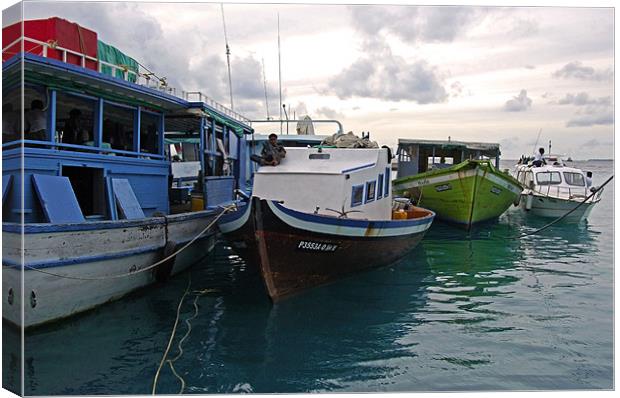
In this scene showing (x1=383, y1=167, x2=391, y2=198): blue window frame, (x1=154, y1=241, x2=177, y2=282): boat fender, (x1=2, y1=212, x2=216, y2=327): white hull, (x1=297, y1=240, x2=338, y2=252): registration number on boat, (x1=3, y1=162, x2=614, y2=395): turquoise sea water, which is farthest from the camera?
(x1=383, y1=167, x2=391, y2=198): blue window frame

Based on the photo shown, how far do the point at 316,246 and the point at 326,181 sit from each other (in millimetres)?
1438

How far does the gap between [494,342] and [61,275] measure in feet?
20.5

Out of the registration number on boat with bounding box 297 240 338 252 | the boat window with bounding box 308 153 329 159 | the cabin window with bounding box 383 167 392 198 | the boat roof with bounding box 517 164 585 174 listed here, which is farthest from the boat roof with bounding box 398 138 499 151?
the registration number on boat with bounding box 297 240 338 252

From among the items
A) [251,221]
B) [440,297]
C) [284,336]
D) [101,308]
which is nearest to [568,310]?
[440,297]

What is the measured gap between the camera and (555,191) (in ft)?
78.6

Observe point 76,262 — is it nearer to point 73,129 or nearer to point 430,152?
point 73,129

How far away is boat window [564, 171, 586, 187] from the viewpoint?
24.8 metres

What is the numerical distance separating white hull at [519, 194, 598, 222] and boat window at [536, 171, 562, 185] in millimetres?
1628

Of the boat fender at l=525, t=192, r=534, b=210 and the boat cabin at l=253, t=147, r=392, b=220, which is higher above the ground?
the boat cabin at l=253, t=147, r=392, b=220

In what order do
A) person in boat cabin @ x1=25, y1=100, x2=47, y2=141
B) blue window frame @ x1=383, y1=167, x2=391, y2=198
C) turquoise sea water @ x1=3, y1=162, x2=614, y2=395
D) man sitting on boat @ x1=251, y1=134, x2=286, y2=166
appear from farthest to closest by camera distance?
blue window frame @ x1=383, y1=167, x2=391, y2=198 → man sitting on boat @ x1=251, y1=134, x2=286, y2=166 → person in boat cabin @ x1=25, y1=100, x2=47, y2=141 → turquoise sea water @ x1=3, y1=162, x2=614, y2=395

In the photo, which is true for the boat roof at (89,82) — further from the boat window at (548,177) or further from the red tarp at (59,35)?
the boat window at (548,177)

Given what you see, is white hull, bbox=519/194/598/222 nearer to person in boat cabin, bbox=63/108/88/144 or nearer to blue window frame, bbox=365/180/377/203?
blue window frame, bbox=365/180/377/203

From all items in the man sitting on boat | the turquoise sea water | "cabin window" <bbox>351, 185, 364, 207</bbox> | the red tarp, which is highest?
the red tarp

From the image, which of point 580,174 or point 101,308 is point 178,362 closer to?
point 101,308
